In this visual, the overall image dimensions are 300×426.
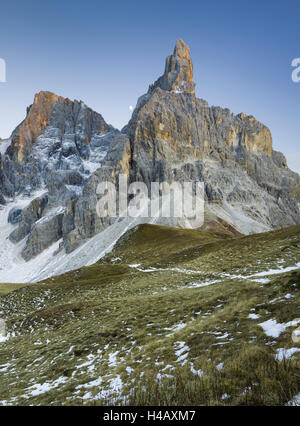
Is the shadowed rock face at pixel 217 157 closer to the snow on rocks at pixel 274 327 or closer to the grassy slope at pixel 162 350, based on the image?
the grassy slope at pixel 162 350

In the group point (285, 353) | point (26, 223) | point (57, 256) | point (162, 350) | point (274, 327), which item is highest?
point (285, 353)

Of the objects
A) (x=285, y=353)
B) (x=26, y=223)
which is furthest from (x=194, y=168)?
(x=285, y=353)

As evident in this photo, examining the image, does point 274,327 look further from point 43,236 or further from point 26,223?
point 26,223

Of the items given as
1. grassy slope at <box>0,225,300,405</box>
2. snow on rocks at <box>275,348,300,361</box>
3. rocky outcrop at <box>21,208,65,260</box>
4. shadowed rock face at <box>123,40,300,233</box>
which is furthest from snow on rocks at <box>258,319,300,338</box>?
rocky outcrop at <box>21,208,65,260</box>

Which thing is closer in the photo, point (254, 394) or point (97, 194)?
point (254, 394)

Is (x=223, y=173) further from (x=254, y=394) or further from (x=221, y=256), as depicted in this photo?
(x=254, y=394)

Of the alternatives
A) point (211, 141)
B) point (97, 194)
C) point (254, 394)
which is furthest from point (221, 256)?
point (211, 141)

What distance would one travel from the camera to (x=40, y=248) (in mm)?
163125

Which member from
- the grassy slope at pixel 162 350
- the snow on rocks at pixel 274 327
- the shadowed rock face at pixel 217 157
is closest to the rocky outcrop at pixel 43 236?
the shadowed rock face at pixel 217 157

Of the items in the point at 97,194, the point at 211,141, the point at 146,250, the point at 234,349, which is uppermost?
the point at 211,141

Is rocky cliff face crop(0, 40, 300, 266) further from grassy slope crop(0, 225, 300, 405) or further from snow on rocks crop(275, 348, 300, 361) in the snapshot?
snow on rocks crop(275, 348, 300, 361)

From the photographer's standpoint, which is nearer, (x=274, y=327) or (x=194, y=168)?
(x=274, y=327)
